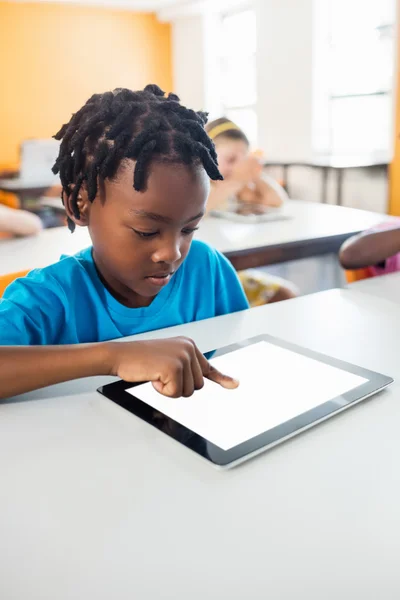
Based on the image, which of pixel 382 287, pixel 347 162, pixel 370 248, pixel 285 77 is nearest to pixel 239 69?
pixel 285 77

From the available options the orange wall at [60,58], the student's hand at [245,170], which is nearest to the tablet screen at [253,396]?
the student's hand at [245,170]

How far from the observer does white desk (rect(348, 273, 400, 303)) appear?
1146 millimetres

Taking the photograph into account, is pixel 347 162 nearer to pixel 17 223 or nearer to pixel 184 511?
pixel 17 223

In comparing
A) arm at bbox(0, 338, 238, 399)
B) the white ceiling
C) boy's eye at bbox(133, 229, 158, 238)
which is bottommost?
arm at bbox(0, 338, 238, 399)

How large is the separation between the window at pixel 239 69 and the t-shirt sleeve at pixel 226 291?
4307 mm

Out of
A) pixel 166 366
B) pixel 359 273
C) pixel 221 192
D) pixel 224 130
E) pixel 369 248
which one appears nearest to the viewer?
pixel 166 366

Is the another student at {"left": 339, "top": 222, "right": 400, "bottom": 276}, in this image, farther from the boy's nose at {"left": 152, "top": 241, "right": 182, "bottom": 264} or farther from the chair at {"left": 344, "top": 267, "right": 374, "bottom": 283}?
the boy's nose at {"left": 152, "top": 241, "right": 182, "bottom": 264}

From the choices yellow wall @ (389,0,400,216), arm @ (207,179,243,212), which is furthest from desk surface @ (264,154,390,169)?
arm @ (207,179,243,212)

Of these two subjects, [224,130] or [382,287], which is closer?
[382,287]

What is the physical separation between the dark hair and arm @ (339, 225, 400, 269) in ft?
1.95

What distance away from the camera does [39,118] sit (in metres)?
5.93

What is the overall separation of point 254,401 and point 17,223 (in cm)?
138

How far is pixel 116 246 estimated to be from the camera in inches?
32.4

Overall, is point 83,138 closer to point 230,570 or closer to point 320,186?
point 230,570
